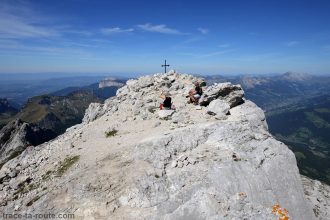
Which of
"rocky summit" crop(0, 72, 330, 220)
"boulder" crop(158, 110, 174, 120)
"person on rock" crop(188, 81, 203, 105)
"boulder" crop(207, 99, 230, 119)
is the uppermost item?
"person on rock" crop(188, 81, 203, 105)

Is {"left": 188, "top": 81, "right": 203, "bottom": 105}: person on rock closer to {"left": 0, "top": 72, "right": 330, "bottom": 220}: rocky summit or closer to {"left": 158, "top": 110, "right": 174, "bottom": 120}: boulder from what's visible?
{"left": 0, "top": 72, "right": 330, "bottom": 220}: rocky summit

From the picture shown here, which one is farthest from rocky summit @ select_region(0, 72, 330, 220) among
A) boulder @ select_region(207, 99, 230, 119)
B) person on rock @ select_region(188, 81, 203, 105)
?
person on rock @ select_region(188, 81, 203, 105)

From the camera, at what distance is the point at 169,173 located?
818 inches

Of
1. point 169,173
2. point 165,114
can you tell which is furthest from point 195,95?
point 169,173

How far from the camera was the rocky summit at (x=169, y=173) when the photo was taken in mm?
18281

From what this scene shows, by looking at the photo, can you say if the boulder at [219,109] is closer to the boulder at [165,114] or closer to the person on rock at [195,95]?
the person on rock at [195,95]

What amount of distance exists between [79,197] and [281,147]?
16.9 m

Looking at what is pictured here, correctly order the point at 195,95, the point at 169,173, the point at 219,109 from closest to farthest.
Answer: the point at 169,173 < the point at 219,109 < the point at 195,95

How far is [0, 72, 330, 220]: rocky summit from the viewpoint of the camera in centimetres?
1828

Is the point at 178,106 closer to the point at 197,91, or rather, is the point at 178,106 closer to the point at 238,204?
the point at 197,91

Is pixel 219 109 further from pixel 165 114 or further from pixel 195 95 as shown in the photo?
pixel 165 114

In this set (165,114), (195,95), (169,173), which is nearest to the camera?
(169,173)

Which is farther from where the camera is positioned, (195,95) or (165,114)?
(195,95)

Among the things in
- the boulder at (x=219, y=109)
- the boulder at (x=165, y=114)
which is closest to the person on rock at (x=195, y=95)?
the boulder at (x=219, y=109)
